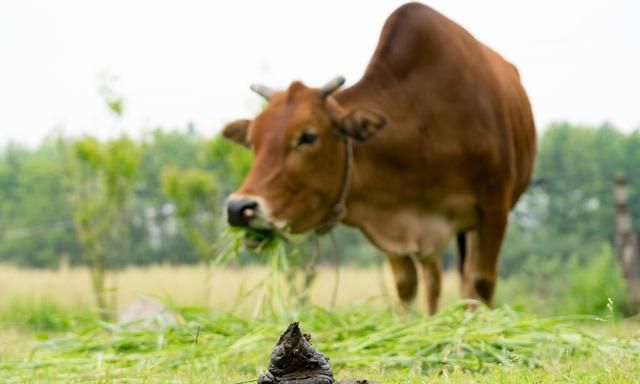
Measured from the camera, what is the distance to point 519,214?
18.2 m

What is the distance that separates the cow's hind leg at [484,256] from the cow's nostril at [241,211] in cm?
141

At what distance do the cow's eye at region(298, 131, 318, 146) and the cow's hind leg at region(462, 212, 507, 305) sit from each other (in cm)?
111

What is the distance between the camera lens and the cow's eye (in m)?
4.50

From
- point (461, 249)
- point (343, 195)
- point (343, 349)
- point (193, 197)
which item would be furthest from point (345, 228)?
point (343, 349)

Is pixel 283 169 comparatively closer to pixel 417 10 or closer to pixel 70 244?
pixel 417 10

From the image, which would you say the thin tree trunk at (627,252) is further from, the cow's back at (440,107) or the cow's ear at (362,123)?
the cow's ear at (362,123)

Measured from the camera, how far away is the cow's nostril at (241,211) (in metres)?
4.21

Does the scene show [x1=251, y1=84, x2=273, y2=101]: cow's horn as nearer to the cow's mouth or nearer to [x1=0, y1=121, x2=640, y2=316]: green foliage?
the cow's mouth

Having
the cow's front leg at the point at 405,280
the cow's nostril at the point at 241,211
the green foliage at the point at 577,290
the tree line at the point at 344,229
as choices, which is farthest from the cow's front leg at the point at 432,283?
the tree line at the point at 344,229

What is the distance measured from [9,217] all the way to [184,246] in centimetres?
523

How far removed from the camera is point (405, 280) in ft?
17.9

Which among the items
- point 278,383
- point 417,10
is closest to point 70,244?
point 417,10

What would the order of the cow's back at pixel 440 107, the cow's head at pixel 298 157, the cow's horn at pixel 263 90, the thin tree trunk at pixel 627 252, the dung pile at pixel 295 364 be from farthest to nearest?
the thin tree trunk at pixel 627 252
the cow's horn at pixel 263 90
the cow's back at pixel 440 107
the cow's head at pixel 298 157
the dung pile at pixel 295 364

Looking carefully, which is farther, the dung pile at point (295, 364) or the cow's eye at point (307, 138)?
the cow's eye at point (307, 138)
